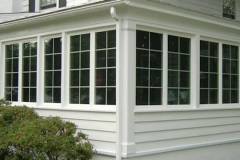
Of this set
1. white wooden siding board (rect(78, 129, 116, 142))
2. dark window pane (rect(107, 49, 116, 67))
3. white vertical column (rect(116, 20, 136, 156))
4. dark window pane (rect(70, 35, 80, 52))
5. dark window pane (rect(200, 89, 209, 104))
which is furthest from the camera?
dark window pane (rect(200, 89, 209, 104))

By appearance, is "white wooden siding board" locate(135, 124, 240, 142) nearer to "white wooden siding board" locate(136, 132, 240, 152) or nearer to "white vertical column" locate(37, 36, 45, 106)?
"white wooden siding board" locate(136, 132, 240, 152)

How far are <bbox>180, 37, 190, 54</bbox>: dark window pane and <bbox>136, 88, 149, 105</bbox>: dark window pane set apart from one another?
4.92ft

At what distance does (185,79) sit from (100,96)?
6.96ft

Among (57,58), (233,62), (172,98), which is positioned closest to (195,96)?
(172,98)

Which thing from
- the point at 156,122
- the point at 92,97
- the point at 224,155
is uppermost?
the point at 92,97

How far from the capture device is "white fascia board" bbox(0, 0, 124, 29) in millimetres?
7316

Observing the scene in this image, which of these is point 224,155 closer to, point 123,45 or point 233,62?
point 233,62

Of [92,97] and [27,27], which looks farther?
[27,27]

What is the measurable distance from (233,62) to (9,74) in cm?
616

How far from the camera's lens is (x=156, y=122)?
25.7ft

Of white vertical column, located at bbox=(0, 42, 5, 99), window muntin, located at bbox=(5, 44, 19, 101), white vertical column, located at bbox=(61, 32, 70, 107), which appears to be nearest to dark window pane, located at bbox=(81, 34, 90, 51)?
white vertical column, located at bbox=(61, 32, 70, 107)

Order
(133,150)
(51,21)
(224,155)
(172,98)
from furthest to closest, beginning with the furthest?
(224,155)
(51,21)
(172,98)
(133,150)

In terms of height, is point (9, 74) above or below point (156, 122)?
above

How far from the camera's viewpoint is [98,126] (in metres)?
7.76
